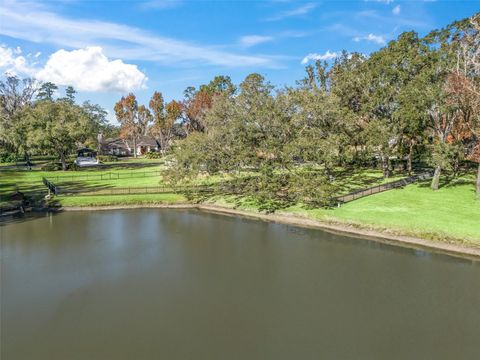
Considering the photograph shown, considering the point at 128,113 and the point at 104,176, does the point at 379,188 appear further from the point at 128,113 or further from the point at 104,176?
the point at 128,113

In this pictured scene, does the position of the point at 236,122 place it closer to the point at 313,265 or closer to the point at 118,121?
the point at 313,265

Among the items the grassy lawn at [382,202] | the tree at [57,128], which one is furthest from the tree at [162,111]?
the grassy lawn at [382,202]

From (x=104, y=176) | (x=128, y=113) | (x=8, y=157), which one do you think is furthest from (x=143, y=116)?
(x=104, y=176)

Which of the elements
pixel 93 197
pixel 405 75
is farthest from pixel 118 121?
pixel 405 75

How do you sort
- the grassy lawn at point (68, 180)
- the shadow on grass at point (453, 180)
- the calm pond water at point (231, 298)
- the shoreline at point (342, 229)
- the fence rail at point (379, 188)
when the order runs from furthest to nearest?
the grassy lawn at point (68, 180)
the shadow on grass at point (453, 180)
the fence rail at point (379, 188)
the shoreline at point (342, 229)
the calm pond water at point (231, 298)

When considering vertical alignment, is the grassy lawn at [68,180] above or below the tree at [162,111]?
below

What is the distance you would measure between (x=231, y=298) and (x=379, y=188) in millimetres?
24261

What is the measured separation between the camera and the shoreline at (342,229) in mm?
22016

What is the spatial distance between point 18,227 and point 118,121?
67.1 m

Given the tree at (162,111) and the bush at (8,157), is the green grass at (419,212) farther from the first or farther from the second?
the bush at (8,157)

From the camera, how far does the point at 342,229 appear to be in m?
27.2

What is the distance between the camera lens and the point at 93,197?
1463 inches

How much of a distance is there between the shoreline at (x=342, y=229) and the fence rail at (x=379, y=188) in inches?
170

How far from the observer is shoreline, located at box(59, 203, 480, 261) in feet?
72.2
